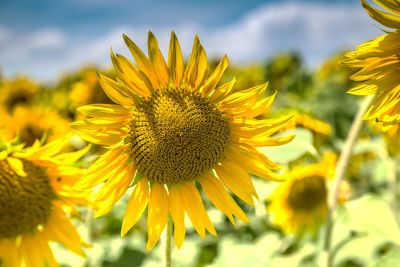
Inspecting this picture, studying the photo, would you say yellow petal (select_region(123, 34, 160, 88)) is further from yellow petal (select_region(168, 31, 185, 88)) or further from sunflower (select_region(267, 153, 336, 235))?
sunflower (select_region(267, 153, 336, 235))

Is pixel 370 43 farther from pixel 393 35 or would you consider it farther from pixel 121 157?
pixel 121 157

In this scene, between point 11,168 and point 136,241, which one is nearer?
point 11,168

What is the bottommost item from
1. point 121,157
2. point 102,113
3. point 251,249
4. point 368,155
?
point 368,155

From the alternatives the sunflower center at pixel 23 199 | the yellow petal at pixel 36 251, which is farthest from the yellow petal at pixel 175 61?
the yellow petal at pixel 36 251

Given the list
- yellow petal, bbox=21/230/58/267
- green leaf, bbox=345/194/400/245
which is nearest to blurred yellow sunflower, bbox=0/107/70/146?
yellow petal, bbox=21/230/58/267

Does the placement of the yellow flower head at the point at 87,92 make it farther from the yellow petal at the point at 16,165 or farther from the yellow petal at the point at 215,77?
the yellow petal at the point at 215,77

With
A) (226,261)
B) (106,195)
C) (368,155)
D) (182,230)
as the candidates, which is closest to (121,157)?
(106,195)
